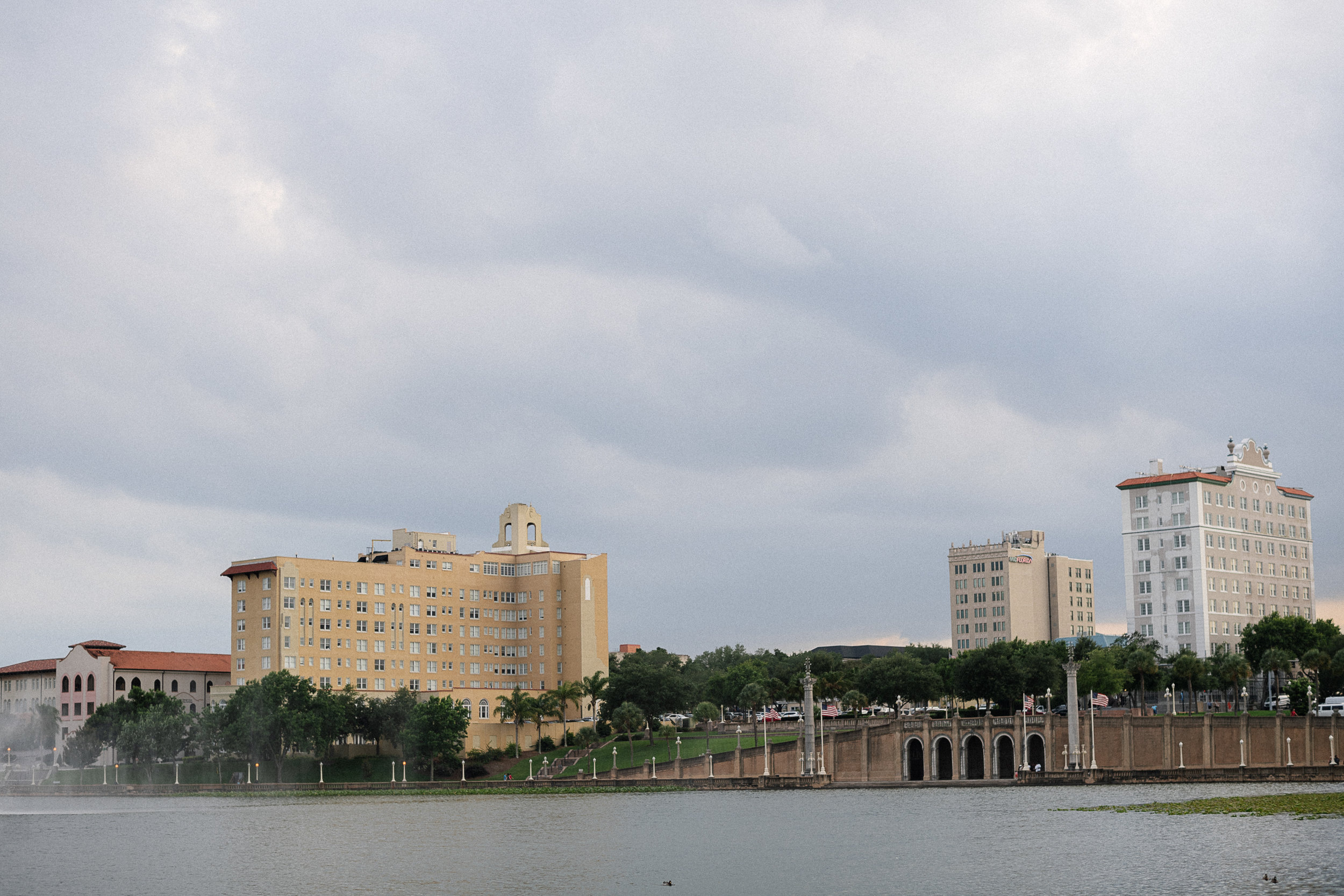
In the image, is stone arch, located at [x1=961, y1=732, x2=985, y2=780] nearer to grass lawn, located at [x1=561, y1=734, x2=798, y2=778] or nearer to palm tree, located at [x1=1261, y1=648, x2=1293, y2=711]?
grass lawn, located at [x1=561, y1=734, x2=798, y2=778]

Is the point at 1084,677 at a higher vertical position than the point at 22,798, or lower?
higher

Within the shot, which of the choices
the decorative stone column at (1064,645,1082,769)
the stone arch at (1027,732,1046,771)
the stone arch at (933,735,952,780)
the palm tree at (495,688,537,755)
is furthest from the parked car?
the palm tree at (495,688,537,755)

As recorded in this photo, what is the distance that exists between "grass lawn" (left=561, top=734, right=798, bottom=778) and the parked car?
193 ft

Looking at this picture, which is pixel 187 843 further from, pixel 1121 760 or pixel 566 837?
pixel 1121 760

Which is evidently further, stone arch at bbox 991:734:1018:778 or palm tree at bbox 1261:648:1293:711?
palm tree at bbox 1261:648:1293:711

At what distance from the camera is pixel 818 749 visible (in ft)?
581

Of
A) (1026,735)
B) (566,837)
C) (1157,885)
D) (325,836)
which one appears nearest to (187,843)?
(325,836)

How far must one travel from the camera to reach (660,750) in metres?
191

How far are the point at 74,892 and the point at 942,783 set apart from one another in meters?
111

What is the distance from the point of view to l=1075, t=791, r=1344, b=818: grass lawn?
315 feet

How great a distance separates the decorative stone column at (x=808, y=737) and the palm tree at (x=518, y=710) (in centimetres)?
3970

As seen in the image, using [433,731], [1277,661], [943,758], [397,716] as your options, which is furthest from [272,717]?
[1277,661]

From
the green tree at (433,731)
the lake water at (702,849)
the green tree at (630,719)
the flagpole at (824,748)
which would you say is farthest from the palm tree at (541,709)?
the lake water at (702,849)

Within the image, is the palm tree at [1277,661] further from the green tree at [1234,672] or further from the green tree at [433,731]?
the green tree at [433,731]
